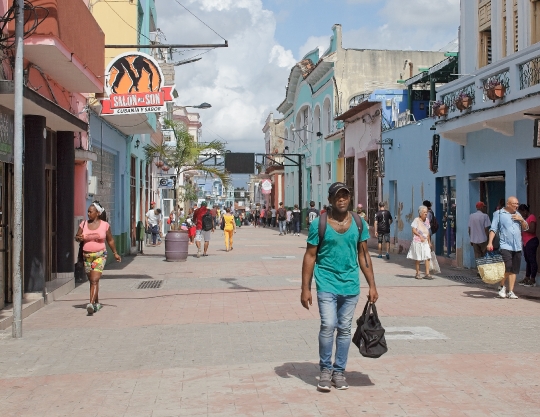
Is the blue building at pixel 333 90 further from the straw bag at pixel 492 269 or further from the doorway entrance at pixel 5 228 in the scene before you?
the doorway entrance at pixel 5 228

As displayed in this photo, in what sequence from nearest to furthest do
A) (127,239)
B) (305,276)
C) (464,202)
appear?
(305,276) < (464,202) < (127,239)

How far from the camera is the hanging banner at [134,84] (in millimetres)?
16469

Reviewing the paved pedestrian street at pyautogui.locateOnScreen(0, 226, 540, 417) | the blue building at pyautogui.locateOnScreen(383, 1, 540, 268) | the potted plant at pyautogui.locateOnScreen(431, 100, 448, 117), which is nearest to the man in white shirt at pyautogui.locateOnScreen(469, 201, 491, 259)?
the blue building at pyautogui.locateOnScreen(383, 1, 540, 268)

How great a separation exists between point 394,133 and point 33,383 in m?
20.4

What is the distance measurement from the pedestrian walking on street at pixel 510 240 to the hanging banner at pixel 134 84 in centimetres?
733

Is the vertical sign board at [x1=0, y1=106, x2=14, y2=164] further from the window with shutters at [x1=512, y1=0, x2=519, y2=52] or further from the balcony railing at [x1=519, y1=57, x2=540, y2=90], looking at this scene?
the window with shutters at [x1=512, y1=0, x2=519, y2=52]

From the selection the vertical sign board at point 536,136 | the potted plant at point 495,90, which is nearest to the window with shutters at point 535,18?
the potted plant at point 495,90

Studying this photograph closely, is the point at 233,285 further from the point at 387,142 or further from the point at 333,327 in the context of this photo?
the point at 387,142

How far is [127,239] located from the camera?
24.9 meters

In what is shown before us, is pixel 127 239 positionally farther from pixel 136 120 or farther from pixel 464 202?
pixel 464 202

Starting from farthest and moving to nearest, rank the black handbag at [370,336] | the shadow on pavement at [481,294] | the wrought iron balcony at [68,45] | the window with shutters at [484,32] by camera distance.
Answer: the window with shutters at [484,32]
the shadow on pavement at [481,294]
the wrought iron balcony at [68,45]
the black handbag at [370,336]

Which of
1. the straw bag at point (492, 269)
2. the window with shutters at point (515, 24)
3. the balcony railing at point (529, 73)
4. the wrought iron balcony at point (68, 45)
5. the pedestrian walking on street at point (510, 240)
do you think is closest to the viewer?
the wrought iron balcony at point (68, 45)

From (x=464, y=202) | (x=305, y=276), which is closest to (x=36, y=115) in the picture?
(x=305, y=276)

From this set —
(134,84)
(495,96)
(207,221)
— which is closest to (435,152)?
(495,96)
